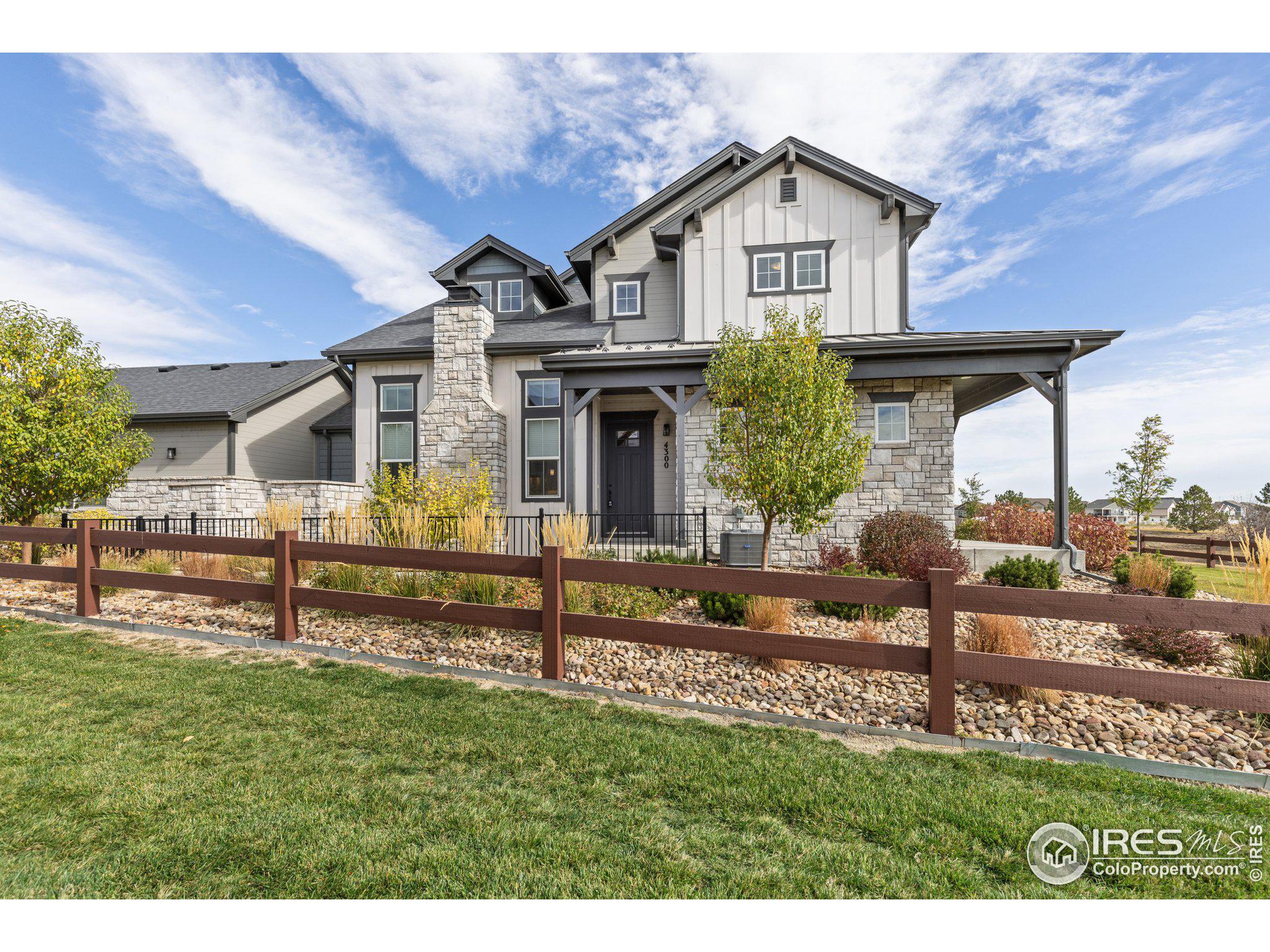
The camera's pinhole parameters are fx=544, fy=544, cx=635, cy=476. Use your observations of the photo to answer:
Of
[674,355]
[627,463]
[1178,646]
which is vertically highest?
[674,355]

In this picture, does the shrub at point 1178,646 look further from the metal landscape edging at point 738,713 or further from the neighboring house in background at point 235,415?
the neighboring house in background at point 235,415

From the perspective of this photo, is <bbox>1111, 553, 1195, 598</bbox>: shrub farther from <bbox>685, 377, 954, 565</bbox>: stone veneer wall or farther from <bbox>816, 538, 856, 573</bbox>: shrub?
<bbox>816, 538, 856, 573</bbox>: shrub

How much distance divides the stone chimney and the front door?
8.44 ft

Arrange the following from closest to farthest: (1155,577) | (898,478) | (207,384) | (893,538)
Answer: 1. (1155,577)
2. (893,538)
3. (898,478)
4. (207,384)

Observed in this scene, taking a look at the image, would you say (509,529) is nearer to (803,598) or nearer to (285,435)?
(803,598)

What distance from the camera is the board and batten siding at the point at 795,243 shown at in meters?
12.6

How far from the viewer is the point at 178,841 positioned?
249 cm

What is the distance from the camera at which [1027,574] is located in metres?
8.23

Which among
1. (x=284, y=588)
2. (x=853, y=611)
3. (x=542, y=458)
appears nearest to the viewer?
(x=284, y=588)

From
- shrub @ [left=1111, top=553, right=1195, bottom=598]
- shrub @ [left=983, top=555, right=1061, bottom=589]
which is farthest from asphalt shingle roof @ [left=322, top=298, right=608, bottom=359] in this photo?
shrub @ [left=1111, top=553, right=1195, bottom=598]

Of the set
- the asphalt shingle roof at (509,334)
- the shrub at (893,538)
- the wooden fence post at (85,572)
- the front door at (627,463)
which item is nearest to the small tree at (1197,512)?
the shrub at (893,538)

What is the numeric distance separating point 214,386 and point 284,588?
15.9 meters

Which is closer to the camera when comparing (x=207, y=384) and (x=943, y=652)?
(x=943, y=652)

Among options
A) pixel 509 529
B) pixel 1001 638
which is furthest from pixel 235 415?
pixel 1001 638
